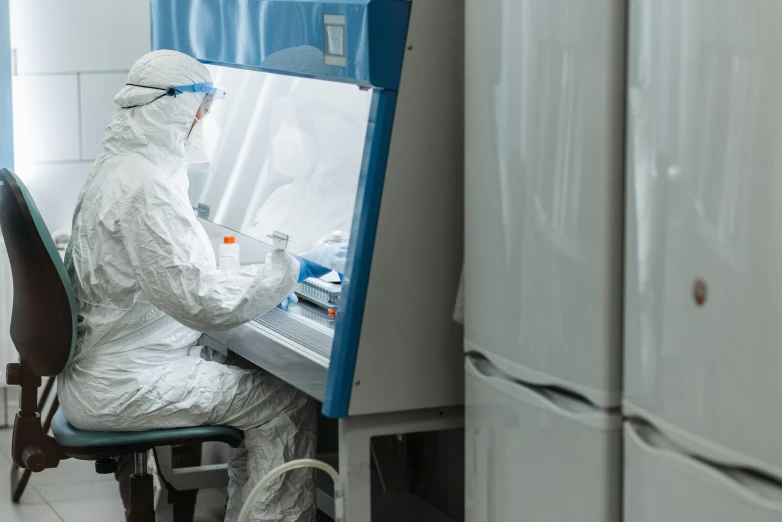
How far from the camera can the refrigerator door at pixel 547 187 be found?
1546 mm

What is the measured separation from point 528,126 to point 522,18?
0.17 metres

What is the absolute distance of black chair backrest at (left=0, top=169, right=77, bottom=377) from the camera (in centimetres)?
225

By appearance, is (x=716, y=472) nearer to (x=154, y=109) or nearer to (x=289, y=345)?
(x=289, y=345)

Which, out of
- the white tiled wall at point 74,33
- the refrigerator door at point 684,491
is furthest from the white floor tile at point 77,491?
the refrigerator door at point 684,491

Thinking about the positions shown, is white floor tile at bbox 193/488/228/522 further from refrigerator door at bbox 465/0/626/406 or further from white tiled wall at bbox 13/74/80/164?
refrigerator door at bbox 465/0/626/406

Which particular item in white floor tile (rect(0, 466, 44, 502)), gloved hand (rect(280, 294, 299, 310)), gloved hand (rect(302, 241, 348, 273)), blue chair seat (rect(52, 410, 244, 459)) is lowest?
white floor tile (rect(0, 466, 44, 502))

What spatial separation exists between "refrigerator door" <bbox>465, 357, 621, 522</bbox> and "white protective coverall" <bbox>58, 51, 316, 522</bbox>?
64cm

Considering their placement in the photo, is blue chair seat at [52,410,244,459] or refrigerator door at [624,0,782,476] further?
blue chair seat at [52,410,244,459]

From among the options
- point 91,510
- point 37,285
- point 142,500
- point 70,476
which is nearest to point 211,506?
point 91,510

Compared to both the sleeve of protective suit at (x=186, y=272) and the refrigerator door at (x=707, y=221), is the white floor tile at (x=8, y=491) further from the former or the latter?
the refrigerator door at (x=707, y=221)

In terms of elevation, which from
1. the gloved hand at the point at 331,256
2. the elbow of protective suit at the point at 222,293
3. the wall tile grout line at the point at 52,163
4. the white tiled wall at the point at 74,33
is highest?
the white tiled wall at the point at 74,33

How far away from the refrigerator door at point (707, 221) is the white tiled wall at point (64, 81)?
290 cm

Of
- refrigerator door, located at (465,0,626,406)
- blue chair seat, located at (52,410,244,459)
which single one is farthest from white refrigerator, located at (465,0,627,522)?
blue chair seat, located at (52,410,244,459)

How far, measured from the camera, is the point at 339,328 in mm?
2023
